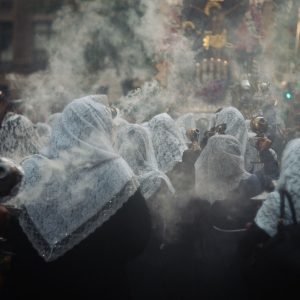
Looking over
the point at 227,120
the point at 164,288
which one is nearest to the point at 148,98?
the point at 227,120

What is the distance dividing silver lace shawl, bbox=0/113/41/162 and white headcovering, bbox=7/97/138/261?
191cm

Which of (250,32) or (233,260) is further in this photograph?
(250,32)

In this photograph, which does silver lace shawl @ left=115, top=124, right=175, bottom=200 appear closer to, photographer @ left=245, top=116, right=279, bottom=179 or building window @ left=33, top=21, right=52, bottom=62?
photographer @ left=245, top=116, right=279, bottom=179

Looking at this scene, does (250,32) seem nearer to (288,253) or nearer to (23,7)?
(23,7)

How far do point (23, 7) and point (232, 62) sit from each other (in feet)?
33.1

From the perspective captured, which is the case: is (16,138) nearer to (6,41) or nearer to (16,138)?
(16,138)

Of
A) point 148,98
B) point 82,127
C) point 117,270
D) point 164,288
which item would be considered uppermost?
point 82,127

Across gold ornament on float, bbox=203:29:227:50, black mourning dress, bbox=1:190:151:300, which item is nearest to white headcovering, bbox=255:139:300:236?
black mourning dress, bbox=1:190:151:300

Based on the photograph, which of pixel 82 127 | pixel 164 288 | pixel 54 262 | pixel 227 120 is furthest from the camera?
pixel 227 120

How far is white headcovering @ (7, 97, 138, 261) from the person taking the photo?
2.56 m

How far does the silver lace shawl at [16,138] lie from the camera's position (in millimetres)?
4500

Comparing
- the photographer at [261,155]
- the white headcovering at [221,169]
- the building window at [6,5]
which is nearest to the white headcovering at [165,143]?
the photographer at [261,155]

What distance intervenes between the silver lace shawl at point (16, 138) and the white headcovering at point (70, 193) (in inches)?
75.1

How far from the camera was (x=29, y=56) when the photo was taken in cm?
2041
